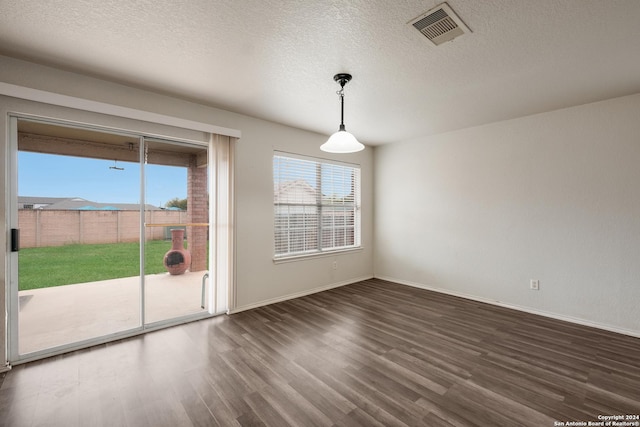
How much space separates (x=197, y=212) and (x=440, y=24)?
3.20 metres

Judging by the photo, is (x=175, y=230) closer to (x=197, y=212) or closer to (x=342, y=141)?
(x=197, y=212)

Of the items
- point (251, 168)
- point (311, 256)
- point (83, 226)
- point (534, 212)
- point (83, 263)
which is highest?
point (251, 168)

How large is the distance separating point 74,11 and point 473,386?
3.88m

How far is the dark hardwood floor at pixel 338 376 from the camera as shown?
187 centimetres

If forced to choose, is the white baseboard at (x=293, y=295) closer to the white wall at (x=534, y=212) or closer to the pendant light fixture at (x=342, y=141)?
the white wall at (x=534, y=212)

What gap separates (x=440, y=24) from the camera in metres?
2.01

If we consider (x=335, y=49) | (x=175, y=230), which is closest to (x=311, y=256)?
(x=175, y=230)

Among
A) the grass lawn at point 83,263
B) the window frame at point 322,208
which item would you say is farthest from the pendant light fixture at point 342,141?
the grass lawn at point 83,263

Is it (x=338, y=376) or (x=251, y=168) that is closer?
(x=338, y=376)

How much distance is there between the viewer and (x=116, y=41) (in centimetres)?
220

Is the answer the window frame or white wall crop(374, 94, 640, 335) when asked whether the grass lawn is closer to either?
the window frame

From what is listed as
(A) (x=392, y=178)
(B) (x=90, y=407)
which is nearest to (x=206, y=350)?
(B) (x=90, y=407)

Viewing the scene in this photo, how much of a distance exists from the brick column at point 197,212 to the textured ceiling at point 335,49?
0.92 meters

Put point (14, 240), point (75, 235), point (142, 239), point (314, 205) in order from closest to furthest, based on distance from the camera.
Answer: point (14, 240) < point (75, 235) < point (142, 239) < point (314, 205)
